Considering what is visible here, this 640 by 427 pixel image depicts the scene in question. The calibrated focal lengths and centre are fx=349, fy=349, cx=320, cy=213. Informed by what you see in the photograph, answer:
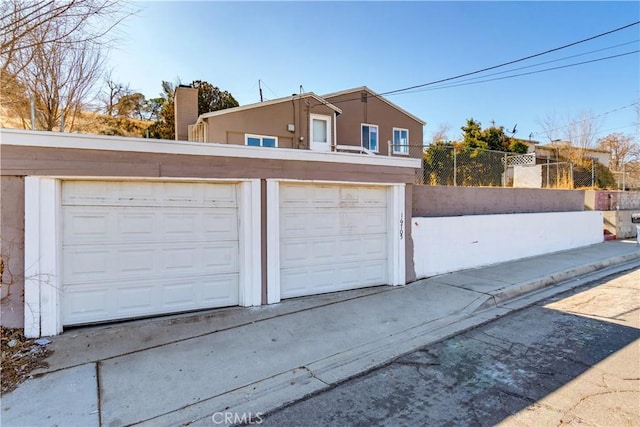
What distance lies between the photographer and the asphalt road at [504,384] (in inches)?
123

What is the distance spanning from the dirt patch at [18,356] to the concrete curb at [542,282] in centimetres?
649

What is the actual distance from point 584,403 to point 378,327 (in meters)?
2.61

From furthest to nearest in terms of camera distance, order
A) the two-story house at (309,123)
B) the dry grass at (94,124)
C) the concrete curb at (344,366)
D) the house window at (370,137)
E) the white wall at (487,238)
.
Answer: the house window at (370,137) → the two-story house at (309,123) → the dry grass at (94,124) → the white wall at (487,238) → the concrete curb at (344,366)

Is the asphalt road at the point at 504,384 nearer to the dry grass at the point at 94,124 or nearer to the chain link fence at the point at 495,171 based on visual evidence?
the chain link fence at the point at 495,171

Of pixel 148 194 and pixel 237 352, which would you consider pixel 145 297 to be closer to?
pixel 148 194

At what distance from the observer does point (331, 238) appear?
23.4 feet

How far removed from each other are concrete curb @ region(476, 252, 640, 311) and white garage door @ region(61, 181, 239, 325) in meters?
4.74

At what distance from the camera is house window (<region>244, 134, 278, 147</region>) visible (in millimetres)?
14992

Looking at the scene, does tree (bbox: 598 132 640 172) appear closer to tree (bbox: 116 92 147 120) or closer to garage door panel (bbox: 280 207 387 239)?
garage door panel (bbox: 280 207 387 239)

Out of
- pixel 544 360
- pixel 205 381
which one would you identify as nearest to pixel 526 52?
pixel 544 360

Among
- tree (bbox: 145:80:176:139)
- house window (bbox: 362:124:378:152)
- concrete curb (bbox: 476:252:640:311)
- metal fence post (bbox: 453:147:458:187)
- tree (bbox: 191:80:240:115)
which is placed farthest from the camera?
tree (bbox: 191:80:240:115)

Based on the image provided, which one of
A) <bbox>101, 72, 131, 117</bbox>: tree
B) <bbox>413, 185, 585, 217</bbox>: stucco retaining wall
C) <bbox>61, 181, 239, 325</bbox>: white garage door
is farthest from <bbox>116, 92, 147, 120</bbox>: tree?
<bbox>413, 185, 585, 217</bbox>: stucco retaining wall

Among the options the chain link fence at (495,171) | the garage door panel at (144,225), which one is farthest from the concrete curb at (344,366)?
the chain link fence at (495,171)

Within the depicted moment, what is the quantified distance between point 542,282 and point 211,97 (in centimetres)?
2294
